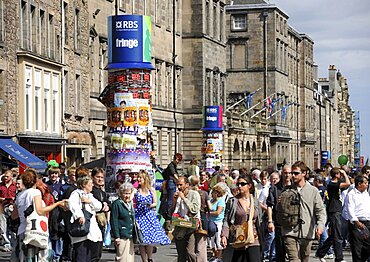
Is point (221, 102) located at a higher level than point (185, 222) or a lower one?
higher

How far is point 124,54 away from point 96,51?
68.9ft

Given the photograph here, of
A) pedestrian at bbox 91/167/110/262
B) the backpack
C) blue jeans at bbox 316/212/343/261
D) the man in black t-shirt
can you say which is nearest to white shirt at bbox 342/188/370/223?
the man in black t-shirt

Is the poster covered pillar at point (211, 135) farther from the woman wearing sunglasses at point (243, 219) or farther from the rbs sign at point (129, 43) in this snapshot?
the woman wearing sunglasses at point (243, 219)

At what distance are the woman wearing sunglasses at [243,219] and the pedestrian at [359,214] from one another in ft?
10.7

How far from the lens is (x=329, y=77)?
6294 inches

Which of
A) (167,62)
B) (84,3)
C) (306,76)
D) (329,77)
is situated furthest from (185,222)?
(329,77)

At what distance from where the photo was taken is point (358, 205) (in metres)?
17.6

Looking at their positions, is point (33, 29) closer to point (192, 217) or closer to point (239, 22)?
point (192, 217)

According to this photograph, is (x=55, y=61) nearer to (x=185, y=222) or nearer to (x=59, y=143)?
(x=59, y=143)

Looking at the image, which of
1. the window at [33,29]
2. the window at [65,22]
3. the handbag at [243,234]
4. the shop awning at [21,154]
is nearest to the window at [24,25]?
the window at [33,29]

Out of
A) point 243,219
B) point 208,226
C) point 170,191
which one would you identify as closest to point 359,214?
point 208,226

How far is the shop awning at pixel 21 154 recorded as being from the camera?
98.4 feet

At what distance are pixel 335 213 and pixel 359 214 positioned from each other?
7.97 feet

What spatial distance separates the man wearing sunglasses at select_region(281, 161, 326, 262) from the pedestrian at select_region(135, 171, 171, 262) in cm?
294
